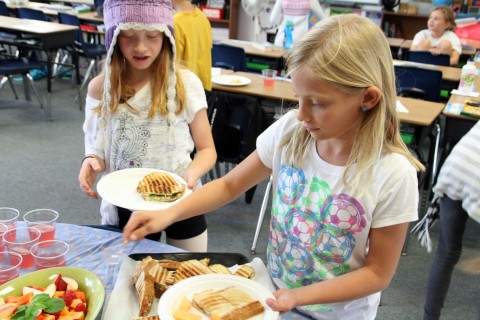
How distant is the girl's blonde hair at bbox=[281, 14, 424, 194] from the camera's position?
3.01ft

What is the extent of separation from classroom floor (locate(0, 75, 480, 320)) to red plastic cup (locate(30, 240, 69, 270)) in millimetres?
1540

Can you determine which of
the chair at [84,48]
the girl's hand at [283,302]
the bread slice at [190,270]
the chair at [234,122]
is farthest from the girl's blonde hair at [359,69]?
the chair at [84,48]

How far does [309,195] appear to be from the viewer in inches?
43.9

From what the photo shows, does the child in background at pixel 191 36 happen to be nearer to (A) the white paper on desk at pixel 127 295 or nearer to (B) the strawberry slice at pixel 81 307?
(A) the white paper on desk at pixel 127 295

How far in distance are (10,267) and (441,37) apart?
513 cm

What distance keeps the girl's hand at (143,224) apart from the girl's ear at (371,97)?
0.59m

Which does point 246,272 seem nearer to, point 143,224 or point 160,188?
point 143,224

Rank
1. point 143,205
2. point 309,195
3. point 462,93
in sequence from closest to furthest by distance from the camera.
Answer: point 309,195 < point 143,205 < point 462,93

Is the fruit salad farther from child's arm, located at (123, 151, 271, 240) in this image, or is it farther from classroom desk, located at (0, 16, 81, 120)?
classroom desk, located at (0, 16, 81, 120)

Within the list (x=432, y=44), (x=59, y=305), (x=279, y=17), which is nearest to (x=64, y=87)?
(x=279, y=17)

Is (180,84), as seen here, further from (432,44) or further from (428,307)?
(432,44)

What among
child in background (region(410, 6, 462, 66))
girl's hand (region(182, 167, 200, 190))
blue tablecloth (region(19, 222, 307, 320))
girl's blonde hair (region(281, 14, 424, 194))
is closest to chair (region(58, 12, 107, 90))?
child in background (region(410, 6, 462, 66))

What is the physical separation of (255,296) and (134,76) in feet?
3.26

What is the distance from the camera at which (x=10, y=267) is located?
1090 millimetres
